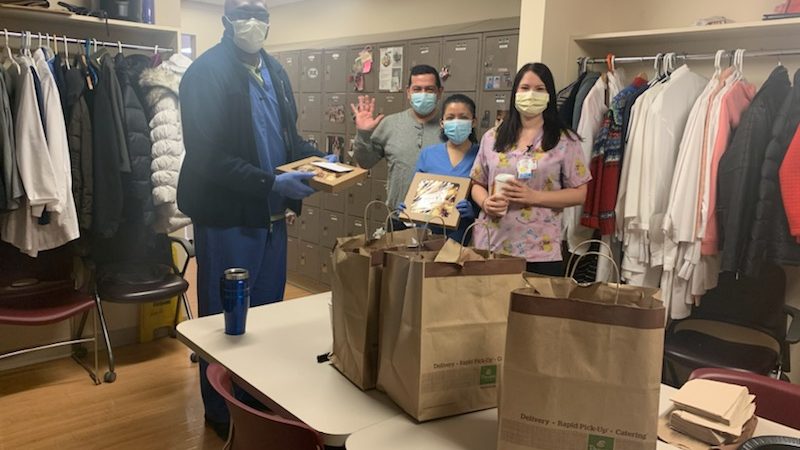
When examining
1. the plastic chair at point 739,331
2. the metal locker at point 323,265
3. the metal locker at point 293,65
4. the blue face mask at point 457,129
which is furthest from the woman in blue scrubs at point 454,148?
the metal locker at point 293,65

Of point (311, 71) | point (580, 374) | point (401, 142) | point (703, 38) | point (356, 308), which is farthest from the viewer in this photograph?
point (311, 71)

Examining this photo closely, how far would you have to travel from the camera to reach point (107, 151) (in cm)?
316

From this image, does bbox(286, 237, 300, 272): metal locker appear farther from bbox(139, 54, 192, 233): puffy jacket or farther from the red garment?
the red garment

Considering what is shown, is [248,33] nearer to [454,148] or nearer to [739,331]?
[454,148]

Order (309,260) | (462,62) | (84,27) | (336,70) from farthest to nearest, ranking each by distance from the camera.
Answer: (309,260) < (336,70) < (462,62) < (84,27)

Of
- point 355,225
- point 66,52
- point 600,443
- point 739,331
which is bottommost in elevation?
point 739,331

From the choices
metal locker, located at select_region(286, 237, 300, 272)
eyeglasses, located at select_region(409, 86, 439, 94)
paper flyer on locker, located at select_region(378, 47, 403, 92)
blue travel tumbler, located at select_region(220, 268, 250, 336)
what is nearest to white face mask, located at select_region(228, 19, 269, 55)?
eyeglasses, located at select_region(409, 86, 439, 94)

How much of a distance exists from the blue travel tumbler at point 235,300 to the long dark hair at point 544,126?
1389 mm

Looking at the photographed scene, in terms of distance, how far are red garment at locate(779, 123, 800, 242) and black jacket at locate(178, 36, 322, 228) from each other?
6.54ft

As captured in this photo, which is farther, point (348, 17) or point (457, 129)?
point (348, 17)

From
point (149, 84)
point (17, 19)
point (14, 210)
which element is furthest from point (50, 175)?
point (17, 19)

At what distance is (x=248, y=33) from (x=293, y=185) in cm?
65

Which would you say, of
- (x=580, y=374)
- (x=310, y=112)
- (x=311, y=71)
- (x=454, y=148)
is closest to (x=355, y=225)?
(x=310, y=112)

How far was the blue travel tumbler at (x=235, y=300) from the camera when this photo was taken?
5.34 feet
